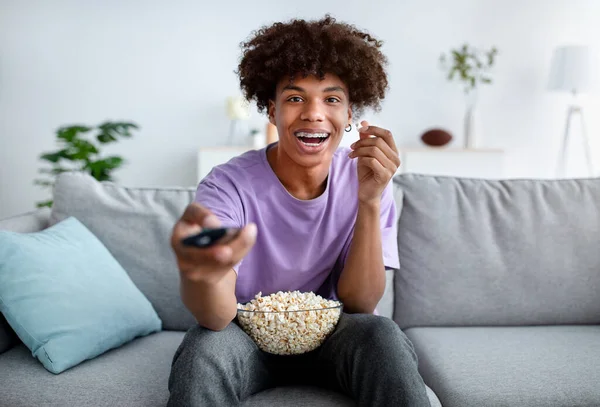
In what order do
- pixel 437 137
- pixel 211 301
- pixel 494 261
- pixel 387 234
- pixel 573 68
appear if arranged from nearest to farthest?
1. pixel 211 301
2. pixel 387 234
3. pixel 494 261
4. pixel 573 68
5. pixel 437 137

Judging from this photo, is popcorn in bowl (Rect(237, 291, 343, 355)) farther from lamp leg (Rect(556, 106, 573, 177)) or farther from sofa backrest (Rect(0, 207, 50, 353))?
lamp leg (Rect(556, 106, 573, 177))

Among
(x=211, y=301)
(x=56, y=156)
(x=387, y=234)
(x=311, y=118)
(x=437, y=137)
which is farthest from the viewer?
(x=437, y=137)

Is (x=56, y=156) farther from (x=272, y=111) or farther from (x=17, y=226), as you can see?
(x=272, y=111)

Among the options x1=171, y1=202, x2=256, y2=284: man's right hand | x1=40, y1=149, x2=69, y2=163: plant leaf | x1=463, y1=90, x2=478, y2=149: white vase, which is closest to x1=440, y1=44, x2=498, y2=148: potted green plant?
x1=463, y1=90, x2=478, y2=149: white vase

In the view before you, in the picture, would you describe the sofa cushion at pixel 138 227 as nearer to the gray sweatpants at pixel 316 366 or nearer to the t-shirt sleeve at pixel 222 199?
the t-shirt sleeve at pixel 222 199

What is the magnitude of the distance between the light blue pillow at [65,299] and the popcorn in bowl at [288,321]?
17.3 inches

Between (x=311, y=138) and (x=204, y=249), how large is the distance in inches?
23.7

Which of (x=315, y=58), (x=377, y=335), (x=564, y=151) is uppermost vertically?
(x=315, y=58)

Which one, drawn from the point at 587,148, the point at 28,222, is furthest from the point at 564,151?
the point at 28,222

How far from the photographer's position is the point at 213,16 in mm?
4504

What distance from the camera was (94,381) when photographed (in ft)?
4.48

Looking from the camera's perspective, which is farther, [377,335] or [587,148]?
[587,148]

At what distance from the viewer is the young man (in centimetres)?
122

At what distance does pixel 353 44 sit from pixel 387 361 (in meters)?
0.78
